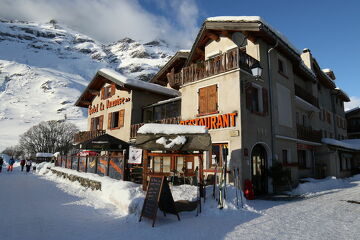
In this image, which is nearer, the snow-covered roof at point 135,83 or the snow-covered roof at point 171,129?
the snow-covered roof at point 171,129

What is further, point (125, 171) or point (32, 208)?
point (125, 171)

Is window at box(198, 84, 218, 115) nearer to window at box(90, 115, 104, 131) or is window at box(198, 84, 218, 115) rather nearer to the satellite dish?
the satellite dish

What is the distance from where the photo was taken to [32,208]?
305 inches

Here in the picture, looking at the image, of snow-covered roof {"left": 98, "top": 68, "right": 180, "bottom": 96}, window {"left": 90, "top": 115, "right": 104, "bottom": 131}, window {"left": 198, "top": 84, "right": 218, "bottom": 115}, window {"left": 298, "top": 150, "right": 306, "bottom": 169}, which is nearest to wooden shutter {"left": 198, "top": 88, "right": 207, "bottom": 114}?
window {"left": 198, "top": 84, "right": 218, "bottom": 115}

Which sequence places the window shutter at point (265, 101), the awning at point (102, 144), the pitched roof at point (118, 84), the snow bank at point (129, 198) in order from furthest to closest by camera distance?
the pitched roof at point (118, 84), the awning at point (102, 144), the window shutter at point (265, 101), the snow bank at point (129, 198)

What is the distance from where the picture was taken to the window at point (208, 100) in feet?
42.0

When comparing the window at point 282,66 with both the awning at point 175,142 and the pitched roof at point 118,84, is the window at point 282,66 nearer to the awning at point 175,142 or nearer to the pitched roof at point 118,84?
the pitched roof at point 118,84

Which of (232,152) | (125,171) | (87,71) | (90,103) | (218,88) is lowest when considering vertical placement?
(125,171)

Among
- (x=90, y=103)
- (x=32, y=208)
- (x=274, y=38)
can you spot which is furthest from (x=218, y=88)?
(x=90, y=103)

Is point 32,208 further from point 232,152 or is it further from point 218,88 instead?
point 218,88

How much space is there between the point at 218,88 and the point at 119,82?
930 cm

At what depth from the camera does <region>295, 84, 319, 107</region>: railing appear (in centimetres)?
1783

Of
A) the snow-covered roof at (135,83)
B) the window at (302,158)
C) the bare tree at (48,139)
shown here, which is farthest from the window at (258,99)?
the bare tree at (48,139)

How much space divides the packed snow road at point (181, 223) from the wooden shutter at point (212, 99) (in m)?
5.53
